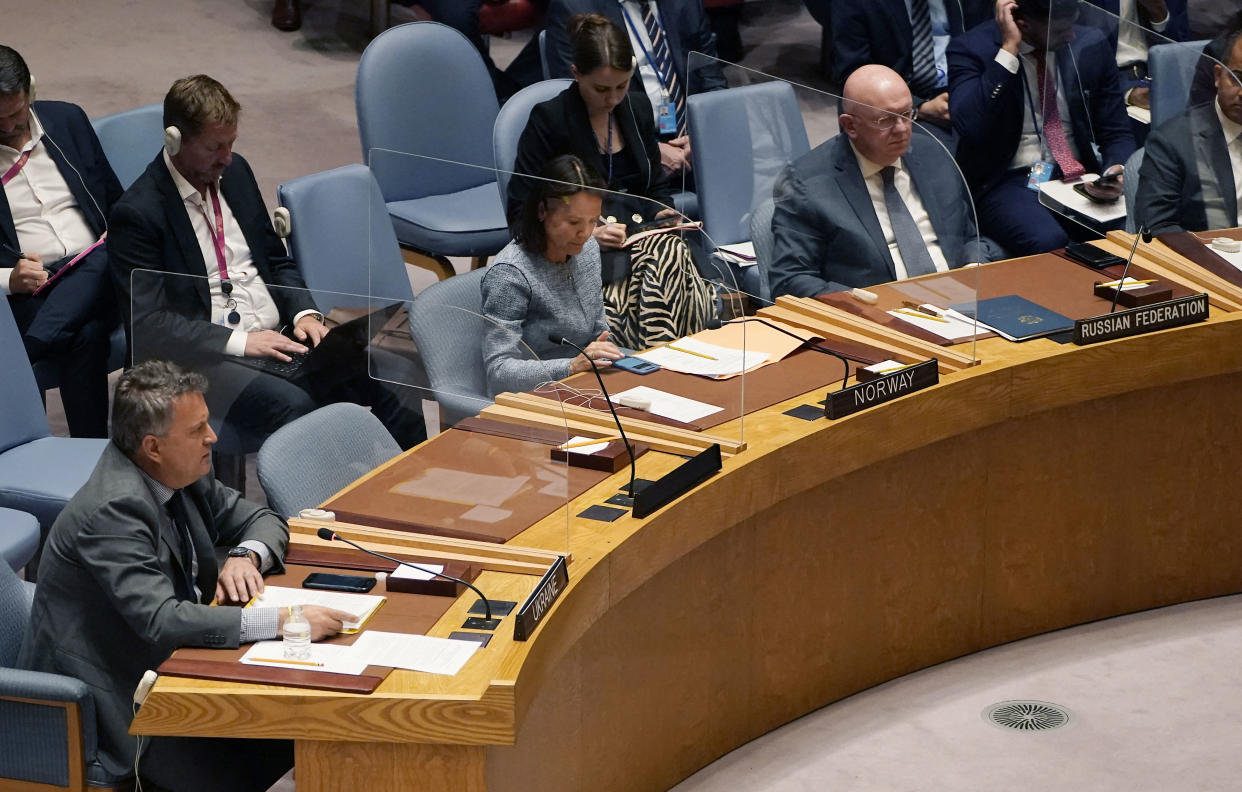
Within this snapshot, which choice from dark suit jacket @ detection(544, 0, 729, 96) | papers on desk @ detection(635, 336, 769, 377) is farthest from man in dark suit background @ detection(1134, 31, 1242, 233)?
dark suit jacket @ detection(544, 0, 729, 96)

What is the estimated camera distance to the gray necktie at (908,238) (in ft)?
12.9

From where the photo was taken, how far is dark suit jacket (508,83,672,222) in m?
4.71

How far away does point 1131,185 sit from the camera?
4387 mm

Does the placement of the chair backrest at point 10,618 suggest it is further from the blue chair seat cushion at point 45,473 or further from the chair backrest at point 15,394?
the chair backrest at point 15,394

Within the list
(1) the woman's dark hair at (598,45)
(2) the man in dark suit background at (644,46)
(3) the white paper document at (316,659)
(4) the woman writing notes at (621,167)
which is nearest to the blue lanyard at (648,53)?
(2) the man in dark suit background at (644,46)

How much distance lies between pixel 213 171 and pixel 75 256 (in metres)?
0.60

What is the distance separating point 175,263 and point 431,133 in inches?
59.3

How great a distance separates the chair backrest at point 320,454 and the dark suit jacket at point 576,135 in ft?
4.82

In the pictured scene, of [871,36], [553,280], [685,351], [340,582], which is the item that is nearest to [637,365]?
[685,351]

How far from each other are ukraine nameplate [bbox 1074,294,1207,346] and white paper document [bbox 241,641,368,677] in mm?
2055

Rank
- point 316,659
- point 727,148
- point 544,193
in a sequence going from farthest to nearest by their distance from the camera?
point 727,148, point 544,193, point 316,659

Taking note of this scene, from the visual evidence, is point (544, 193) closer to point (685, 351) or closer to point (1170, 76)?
point (685, 351)

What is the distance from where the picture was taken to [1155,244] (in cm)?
429

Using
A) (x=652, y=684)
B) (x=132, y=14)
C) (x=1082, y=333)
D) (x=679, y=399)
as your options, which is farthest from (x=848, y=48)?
(x=132, y=14)
